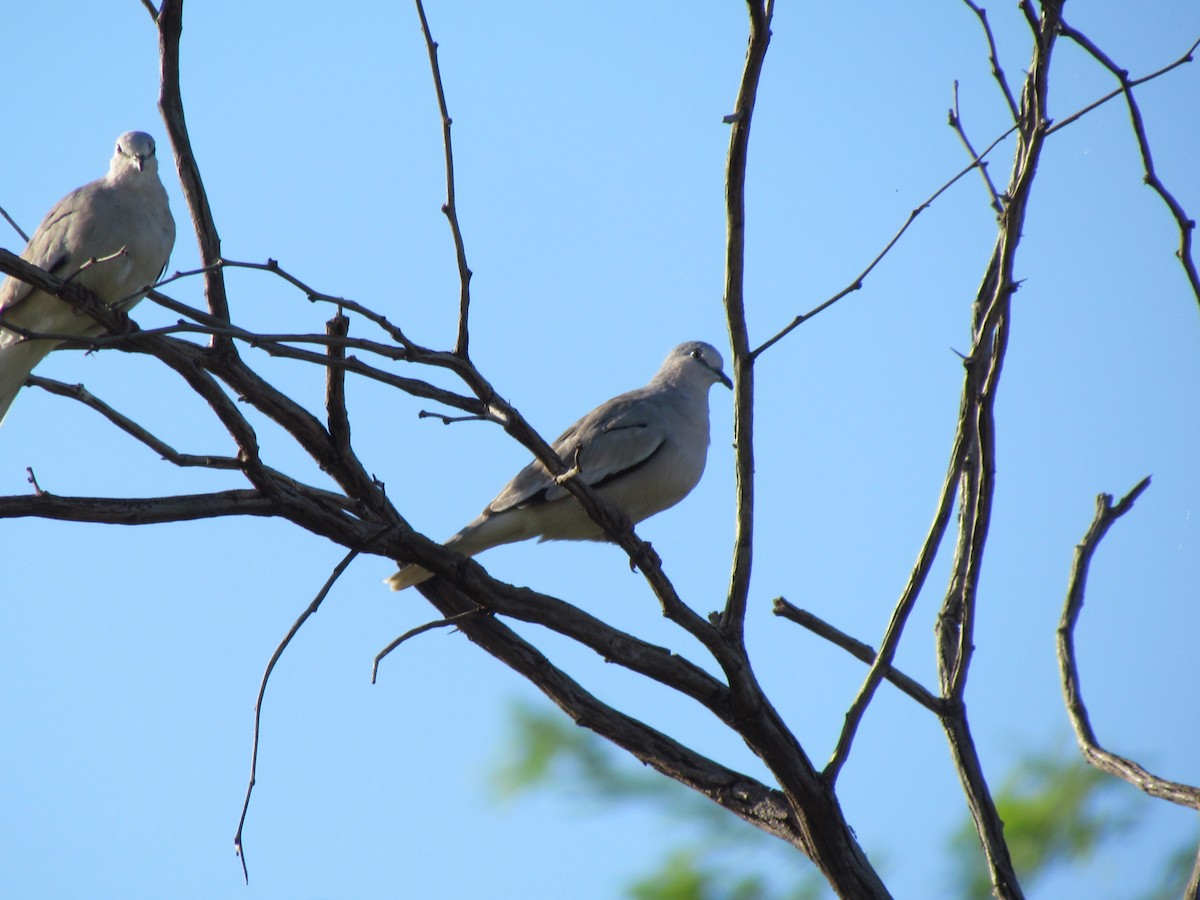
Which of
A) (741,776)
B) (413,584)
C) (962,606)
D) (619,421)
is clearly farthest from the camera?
(619,421)

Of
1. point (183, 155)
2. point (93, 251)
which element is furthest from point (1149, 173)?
point (93, 251)

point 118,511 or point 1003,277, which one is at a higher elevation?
point 1003,277

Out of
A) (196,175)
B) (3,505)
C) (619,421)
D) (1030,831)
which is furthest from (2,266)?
(1030,831)

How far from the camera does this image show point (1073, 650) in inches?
164

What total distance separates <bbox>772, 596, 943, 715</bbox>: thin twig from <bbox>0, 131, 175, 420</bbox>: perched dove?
291cm

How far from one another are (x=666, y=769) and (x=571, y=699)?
1.35ft

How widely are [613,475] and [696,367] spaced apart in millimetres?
1311

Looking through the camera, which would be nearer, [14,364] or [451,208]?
[451,208]

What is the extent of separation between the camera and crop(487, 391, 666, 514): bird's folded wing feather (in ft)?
17.8

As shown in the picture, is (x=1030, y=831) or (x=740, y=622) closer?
(x=740, y=622)

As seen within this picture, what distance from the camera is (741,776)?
4113mm

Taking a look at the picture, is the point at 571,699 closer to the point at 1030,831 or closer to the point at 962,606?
the point at 962,606

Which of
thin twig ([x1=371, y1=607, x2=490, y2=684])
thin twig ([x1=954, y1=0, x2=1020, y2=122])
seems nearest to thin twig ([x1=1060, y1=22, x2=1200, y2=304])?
thin twig ([x1=954, y1=0, x2=1020, y2=122])

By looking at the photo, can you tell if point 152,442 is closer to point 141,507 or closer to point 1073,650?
point 141,507
